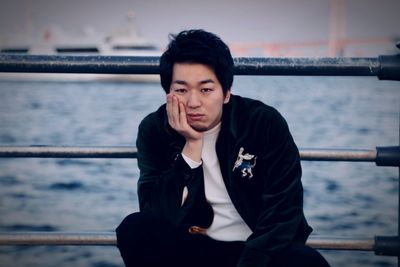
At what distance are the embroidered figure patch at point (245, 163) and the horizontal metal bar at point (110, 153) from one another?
38 centimetres

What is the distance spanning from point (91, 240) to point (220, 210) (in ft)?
2.15

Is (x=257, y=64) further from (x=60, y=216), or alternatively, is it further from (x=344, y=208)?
(x=344, y=208)

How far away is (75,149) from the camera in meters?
2.57

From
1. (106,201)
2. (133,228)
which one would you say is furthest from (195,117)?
(106,201)

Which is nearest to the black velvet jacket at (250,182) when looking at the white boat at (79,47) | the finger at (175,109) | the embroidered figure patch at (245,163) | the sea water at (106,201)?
the embroidered figure patch at (245,163)

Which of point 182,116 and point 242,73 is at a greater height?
point 242,73

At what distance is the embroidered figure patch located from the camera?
2205mm

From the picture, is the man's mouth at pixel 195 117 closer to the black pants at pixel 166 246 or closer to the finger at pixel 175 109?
the finger at pixel 175 109

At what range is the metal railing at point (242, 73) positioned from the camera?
8.19 ft

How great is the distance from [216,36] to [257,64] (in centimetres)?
29

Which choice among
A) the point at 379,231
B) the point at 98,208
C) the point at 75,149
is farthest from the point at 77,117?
the point at 75,149

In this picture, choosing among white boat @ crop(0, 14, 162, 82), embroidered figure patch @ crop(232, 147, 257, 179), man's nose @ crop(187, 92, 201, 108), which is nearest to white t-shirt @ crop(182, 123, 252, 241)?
embroidered figure patch @ crop(232, 147, 257, 179)

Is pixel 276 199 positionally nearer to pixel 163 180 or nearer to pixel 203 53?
pixel 163 180

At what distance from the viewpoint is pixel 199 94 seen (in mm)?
2287
